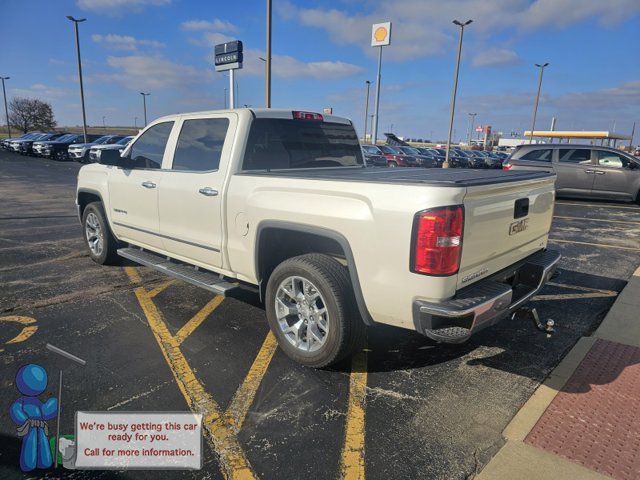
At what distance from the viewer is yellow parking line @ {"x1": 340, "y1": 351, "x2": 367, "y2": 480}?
7.71ft

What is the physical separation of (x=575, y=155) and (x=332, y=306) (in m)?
13.3

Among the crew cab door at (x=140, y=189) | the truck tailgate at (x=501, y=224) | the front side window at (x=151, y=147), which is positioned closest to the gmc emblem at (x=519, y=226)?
the truck tailgate at (x=501, y=224)

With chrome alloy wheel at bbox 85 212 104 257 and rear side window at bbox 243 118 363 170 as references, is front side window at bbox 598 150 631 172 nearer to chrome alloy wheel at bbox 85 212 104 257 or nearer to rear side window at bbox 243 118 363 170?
rear side window at bbox 243 118 363 170

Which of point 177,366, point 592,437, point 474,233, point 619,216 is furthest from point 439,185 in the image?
point 619,216

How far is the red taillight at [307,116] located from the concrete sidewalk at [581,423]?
316 centimetres

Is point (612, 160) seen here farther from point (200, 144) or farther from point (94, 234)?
point (94, 234)

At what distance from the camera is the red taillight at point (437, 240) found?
2.54m

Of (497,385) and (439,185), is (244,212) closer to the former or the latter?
(439,185)

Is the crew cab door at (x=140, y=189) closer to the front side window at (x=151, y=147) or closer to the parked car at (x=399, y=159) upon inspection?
the front side window at (x=151, y=147)

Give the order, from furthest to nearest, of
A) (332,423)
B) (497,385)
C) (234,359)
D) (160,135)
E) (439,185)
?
(160,135)
(234,359)
(497,385)
(332,423)
(439,185)

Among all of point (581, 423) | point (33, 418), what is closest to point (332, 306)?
point (581, 423)

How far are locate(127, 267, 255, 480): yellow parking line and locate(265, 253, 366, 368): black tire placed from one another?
2.59 feet

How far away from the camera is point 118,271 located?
577 centimetres

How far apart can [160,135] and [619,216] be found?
11.6 m
